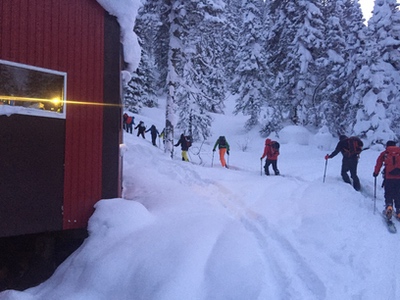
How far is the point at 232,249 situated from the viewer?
218 inches

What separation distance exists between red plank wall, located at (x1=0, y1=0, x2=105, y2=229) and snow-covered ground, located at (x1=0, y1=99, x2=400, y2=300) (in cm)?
56

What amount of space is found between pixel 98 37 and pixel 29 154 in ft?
8.87

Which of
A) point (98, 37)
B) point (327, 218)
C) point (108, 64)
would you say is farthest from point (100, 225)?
point (327, 218)

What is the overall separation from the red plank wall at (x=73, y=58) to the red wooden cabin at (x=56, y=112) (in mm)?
17

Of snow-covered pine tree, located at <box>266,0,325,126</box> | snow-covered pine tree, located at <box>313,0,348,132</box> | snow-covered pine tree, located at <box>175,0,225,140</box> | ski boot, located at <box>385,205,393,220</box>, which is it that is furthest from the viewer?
snow-covered pine tree, located at <box>266,0,325,126</box>

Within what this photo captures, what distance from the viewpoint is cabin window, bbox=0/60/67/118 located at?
19.3 feet

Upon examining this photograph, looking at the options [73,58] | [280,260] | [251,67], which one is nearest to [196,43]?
[251,67]

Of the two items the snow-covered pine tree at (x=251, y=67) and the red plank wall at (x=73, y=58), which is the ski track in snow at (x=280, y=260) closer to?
the red plank wall at (x=73, y=58)

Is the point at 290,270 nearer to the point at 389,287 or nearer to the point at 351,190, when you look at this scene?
the point at 389,287

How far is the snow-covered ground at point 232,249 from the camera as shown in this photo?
16.3 ft

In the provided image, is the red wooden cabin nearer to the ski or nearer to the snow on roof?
the snow on roof

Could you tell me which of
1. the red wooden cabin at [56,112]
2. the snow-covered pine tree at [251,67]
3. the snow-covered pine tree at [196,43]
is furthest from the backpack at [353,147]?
the snow-covered pine tree at [251,67]

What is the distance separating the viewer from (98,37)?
23.2ft

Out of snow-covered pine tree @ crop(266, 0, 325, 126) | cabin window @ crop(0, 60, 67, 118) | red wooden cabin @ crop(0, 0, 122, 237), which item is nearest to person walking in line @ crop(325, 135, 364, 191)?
red wooden cabin @ crop(0, 0, 122, 237)
